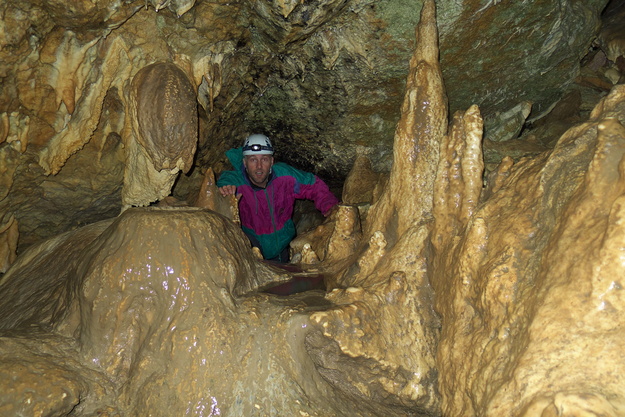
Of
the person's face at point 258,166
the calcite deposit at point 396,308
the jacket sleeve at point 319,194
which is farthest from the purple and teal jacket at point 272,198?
the calcite deposit at point 396,308

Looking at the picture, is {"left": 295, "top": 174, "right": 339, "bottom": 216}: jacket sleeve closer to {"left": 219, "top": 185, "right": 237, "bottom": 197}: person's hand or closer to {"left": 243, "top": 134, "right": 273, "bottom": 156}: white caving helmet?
{"left": 243, "top": 134, "right": 273, "bottom": 156}: white caving helmet

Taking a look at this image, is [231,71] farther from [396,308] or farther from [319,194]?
[396,308]

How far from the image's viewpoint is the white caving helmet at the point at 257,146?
19.1 feet

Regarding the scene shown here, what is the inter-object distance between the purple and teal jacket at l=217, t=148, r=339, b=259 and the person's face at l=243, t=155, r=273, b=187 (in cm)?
10

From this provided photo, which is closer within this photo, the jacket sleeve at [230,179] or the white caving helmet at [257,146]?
the white caving helmet at [257,146]

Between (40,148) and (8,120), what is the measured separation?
17.3 inches

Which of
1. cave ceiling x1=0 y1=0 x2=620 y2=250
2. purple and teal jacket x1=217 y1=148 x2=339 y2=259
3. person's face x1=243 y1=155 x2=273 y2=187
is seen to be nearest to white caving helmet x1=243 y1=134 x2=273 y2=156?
person's face x1=243 y1=155 x2=273 y2=187

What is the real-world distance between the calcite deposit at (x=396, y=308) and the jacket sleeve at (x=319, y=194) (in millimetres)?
2325

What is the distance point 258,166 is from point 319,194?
0.92 metres

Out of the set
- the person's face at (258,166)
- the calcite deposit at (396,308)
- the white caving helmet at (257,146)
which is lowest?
the calcite deposit at (396,308)

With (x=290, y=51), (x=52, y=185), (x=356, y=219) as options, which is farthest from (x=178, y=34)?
(x=356, y=219)

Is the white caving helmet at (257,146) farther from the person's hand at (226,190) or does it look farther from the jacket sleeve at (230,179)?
the person's hand at (226,190)

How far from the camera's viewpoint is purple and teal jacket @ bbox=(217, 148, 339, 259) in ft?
20.0

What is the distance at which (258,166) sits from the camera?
5895 mm
